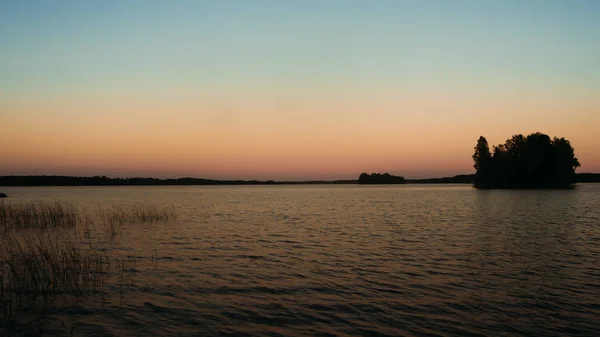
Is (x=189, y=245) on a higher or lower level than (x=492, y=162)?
lower

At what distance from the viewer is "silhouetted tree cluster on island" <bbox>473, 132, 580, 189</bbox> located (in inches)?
5448

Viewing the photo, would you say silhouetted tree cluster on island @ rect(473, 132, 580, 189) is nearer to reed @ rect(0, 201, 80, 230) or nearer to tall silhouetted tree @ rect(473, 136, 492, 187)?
tall silhouetted tree @ rect(473, 136, 492, 187)

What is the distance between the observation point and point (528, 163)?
5453 inches

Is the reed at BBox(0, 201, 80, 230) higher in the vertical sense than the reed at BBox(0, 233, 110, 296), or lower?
higher

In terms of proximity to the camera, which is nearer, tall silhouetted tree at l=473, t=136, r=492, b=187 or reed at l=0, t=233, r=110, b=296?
reed at l=0, t=233, r=110, b=296

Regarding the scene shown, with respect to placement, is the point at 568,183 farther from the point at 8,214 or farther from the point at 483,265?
the point at 8,214

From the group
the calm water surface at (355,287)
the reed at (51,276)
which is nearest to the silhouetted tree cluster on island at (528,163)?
the calm water surface at (355,287)

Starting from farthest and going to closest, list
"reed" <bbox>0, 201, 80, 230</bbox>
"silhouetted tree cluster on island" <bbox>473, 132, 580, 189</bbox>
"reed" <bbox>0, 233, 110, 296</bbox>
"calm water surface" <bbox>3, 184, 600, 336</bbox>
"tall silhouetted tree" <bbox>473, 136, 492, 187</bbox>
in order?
1. "tall silhouetted tree" <bbox>473, 136, 492, 187</bbox>
2. "silhouetted tree cluster on island" <bbox>473, 132, 580, 189</bbox>
3. "reed" <bbox>0, 201, 80, 230</bbox>
4. "reed" <bbox>0, 233, 110, 296</bbox>
5. "calm water surface" <bbox>3, 184, 600, 336</bbox>

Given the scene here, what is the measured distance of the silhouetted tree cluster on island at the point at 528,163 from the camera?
138 metres

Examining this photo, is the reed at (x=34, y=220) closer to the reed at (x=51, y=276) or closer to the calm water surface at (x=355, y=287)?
the calm water surface at (x=355, y=287)

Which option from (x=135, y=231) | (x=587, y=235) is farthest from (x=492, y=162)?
(x=135, y=231)

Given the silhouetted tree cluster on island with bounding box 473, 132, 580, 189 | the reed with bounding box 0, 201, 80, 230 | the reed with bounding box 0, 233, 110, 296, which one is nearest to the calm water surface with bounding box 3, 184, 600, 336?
the reed with bounding box 0, 233, 110, 296

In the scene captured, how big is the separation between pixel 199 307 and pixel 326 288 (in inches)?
206

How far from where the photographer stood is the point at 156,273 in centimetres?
1986
